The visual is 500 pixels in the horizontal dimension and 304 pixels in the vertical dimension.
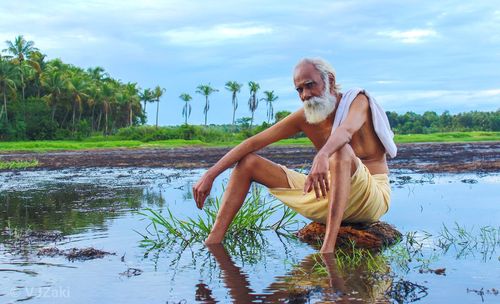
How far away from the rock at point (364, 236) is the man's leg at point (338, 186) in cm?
58

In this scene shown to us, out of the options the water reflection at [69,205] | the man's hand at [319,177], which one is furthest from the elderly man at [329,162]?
the water reflection at [69,205]

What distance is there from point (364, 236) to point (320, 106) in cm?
112

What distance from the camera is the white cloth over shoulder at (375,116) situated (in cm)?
479

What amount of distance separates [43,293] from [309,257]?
187 cm

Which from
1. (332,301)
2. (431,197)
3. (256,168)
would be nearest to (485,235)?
(256,168)

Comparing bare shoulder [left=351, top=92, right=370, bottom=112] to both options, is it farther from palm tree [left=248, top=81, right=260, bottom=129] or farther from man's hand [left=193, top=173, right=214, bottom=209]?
palm tree [left=248, top=81, right=260, bottom=129]

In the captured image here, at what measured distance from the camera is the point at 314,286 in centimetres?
372

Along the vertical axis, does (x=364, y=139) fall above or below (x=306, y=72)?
below

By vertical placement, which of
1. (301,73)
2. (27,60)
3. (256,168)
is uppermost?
(27,60)

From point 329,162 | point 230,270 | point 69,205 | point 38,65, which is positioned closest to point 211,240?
point 230,270

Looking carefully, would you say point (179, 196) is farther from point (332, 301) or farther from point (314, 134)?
point (332, 301)

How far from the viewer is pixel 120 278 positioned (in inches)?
164

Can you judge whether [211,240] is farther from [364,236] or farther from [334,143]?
[334,143]

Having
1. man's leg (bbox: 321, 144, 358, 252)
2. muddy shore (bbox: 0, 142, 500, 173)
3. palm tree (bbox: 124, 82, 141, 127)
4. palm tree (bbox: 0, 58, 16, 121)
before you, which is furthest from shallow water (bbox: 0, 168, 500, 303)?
palm tree (bbox: 124, 82, 141, 127)
